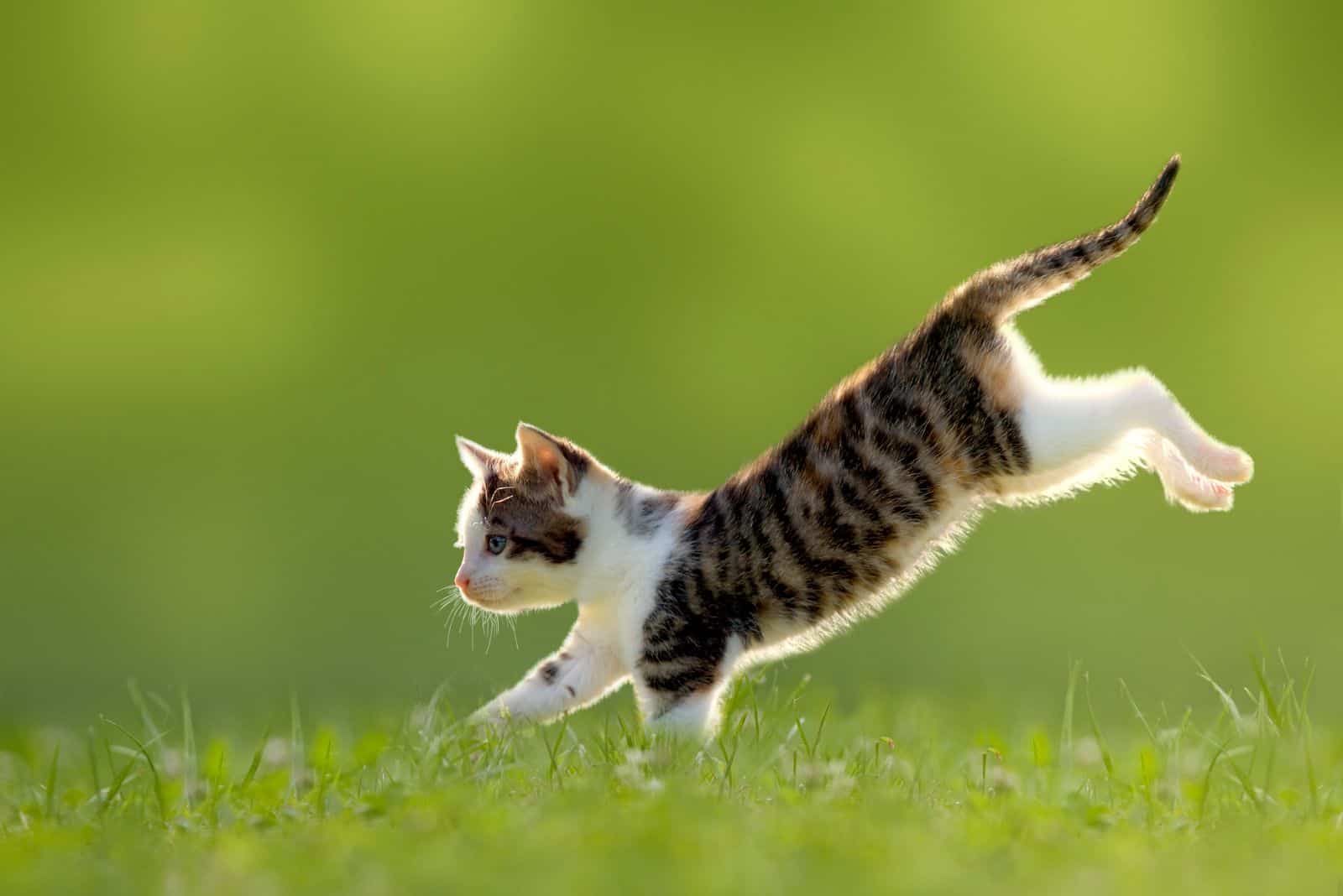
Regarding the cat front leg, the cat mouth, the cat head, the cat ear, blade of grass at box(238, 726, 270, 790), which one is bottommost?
blade of grass at box(238, 726, 270, 790)

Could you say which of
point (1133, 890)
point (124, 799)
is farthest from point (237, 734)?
point (1133, 890)

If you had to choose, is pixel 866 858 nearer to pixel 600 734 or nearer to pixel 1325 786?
pixel 600 734

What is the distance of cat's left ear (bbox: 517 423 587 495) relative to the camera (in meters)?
5.52

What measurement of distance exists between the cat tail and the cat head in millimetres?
1680

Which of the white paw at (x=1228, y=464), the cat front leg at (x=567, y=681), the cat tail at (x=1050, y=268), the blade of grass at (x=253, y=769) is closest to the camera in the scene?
the blade of grass at (x=253, y=769)

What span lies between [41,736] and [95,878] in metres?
3.73

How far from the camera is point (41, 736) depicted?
6816 millimetres

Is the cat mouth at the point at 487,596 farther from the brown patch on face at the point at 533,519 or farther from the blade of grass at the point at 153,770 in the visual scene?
the blade of grass at the point at 153,770

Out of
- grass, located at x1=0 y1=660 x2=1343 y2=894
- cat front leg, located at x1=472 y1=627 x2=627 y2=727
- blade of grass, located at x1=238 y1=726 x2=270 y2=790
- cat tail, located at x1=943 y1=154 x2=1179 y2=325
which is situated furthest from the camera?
cat front leg, located at x1=472 y1=627 x2=627 y2=727

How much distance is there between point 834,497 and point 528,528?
1213 mm

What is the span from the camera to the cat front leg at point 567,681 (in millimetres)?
5664

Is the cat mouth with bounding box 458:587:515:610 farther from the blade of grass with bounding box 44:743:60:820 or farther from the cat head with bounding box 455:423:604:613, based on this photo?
the blade of grass with bounding box 44:743:60:820

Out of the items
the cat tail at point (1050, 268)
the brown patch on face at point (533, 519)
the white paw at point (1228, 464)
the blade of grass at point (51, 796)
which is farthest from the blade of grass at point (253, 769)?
the white paw at point (1228, 464)

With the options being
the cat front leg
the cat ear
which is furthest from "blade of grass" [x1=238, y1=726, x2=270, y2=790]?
the cat ear
